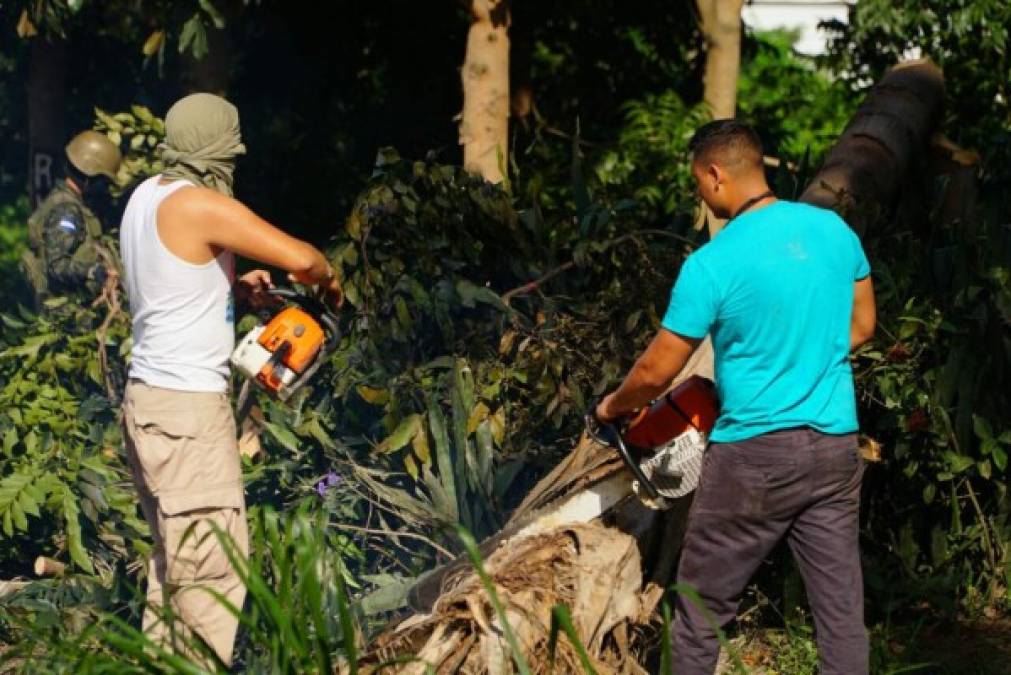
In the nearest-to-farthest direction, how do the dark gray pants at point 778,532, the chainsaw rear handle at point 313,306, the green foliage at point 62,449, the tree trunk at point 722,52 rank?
the dark gray pants at point 778,532
the chainsaw rear handle at point 313,306
the green foliage at point 62,449
the tree trunk at point 722,52

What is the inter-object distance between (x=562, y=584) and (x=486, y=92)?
381cm

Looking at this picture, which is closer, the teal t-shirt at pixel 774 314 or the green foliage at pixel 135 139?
the teal t-shirt at pixel 774 314

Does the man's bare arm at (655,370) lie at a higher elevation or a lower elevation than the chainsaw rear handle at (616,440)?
higher

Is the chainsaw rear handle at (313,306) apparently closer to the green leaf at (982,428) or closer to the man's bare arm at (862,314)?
the man's bare arm at (862,314)

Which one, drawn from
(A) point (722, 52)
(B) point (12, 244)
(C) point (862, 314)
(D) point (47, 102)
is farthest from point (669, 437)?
(B) point (12, 244)

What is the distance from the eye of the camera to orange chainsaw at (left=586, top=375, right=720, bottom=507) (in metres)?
4.21

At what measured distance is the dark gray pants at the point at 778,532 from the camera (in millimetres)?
3986

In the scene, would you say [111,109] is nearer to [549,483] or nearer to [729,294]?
[549,483]

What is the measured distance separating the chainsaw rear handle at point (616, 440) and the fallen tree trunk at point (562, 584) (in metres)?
0.31

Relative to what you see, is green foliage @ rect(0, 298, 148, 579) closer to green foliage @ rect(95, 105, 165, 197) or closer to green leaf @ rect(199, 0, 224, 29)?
green foliage @ rect(95, 105, 165, 197)

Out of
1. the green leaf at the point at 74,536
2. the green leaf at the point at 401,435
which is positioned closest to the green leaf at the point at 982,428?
the green leaf at the point at 401,435

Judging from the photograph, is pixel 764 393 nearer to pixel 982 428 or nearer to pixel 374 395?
pixel 982 428

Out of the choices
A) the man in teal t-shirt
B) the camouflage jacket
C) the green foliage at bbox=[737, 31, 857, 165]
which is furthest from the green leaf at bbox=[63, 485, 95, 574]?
the green foliage at bbox=[737, 31, 857, 165]

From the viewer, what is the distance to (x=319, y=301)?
16.2 ft
